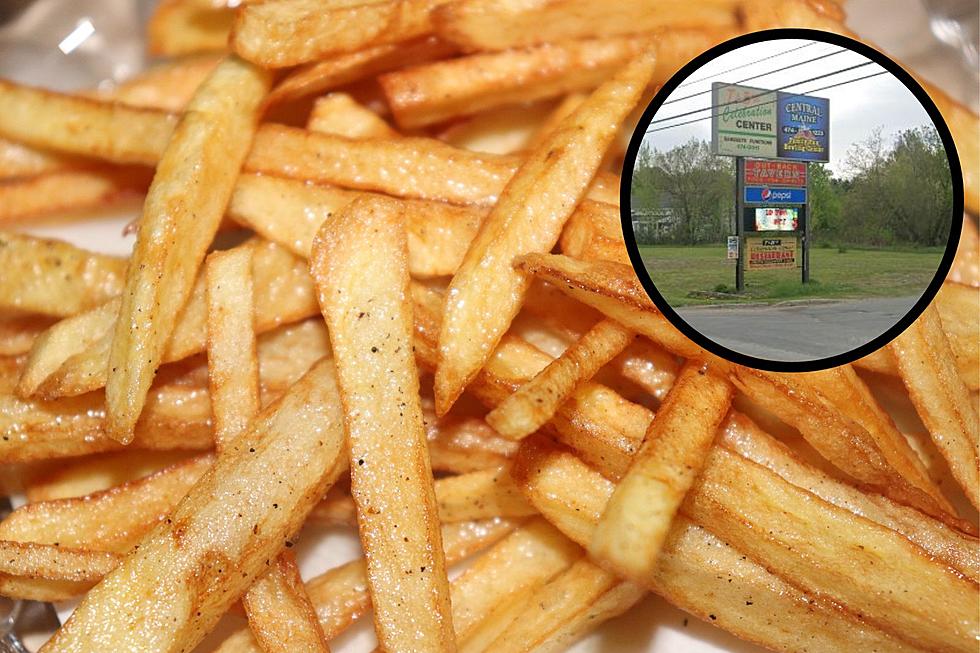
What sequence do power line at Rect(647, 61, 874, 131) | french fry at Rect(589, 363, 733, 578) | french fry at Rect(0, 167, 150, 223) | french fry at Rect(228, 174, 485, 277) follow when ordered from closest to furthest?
french fry at Rect(589, 363, 733, 578), power line at Rect(647, 61, 874, 131), french fry at Rect(228, 174, 485, 277), french fry at Rect(0, 167, 150, 223)

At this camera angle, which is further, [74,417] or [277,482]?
[74,417]

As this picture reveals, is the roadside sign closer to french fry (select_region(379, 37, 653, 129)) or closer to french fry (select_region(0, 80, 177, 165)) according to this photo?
french fry (select_region(379, 37, 653, 129))

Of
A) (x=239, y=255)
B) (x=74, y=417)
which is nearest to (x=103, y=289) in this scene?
(x=74, y=417)

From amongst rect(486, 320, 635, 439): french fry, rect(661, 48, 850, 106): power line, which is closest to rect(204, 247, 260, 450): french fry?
rect(486, 320, 635, 439): french fry

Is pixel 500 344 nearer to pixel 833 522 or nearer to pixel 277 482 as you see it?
pixel 277 482

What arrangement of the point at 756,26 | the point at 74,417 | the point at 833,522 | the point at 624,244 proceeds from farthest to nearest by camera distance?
the point at 756,26
the point at 74,417
the point at 624,244
the point at 833,522

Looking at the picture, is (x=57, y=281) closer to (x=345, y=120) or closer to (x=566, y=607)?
(x=345, y=120)
